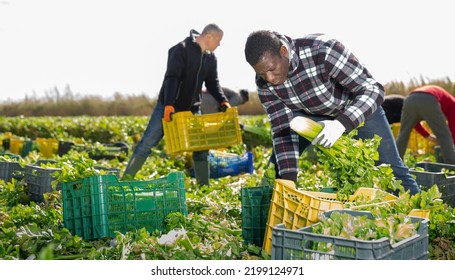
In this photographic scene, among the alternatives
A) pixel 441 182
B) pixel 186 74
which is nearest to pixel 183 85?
pixel 186 74

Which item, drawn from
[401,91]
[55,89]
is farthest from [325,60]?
[55,89]

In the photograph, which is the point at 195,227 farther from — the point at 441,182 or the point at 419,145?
the point at 419,145

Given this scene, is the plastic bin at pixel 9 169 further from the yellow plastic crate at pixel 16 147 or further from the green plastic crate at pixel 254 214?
the yellow plastic crate at pixel 16 147

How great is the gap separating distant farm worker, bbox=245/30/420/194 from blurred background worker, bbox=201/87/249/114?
16.3ft

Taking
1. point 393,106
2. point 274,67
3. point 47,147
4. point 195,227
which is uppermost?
point 274,67

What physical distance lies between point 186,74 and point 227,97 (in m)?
3.41

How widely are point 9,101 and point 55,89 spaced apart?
144 centimetres

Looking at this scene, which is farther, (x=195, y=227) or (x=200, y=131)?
(x=200, y=131)

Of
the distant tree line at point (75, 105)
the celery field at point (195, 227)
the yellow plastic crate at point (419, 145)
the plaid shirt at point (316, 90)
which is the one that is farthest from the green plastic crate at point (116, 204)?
the distant tree line at point (75, 105)

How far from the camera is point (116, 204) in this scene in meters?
4.64

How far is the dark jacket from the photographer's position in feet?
23.8

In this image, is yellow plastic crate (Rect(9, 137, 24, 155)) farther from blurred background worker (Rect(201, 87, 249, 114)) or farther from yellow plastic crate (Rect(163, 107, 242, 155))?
yellow plastic crate (Rect(163, 107, 242, 155))

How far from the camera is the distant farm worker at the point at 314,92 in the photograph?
4.11m

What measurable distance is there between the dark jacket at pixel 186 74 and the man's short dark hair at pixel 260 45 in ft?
10.3
